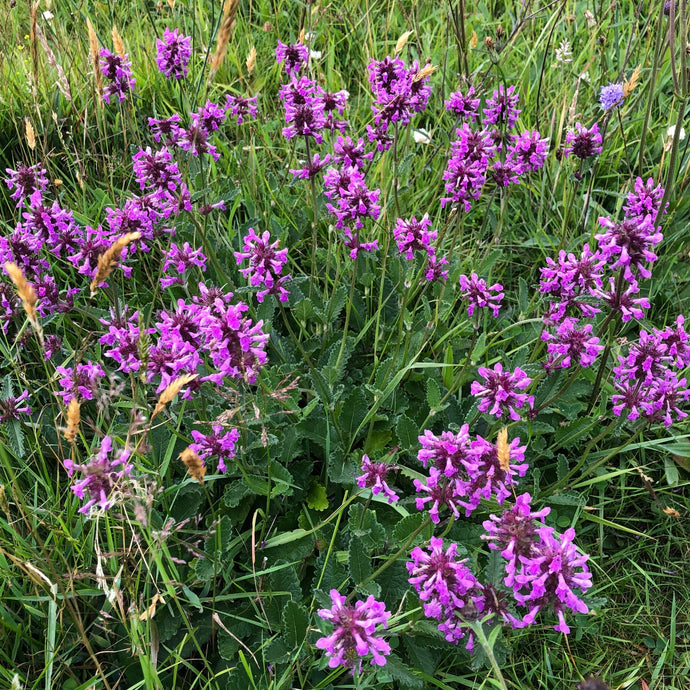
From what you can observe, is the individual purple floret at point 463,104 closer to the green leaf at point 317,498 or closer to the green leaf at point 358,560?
the green leaf at point 317,498

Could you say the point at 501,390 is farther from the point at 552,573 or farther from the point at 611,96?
the point at 611,96

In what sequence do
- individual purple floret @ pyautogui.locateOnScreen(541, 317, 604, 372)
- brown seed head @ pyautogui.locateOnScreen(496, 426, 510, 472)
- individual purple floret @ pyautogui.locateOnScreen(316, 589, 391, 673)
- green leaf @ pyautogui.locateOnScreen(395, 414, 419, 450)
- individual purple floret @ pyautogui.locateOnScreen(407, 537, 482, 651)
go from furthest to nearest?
green leaf @ pyautogui.locateOnScreen(395, 414, 419, 450), individual purple floret @ pyautogui.locateOnScreen(541, 317, 604, 372), individual purple floret @ pyautogui.locateOnScreen(407, 537, 482, 651), individual purple floret @ pyautogui.locateOnScreen(316, 589, 391, 673), brown seed head @ pyautogui.locateOnScreen(496, 426, 510, 472)

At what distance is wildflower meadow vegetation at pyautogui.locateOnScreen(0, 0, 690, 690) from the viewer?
1.62 metres

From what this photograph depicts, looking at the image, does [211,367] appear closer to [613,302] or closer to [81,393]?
[81,393]

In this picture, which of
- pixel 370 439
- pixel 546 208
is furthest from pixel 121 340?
pixel 546 208

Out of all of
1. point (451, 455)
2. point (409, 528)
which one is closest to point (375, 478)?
point (409, 528)

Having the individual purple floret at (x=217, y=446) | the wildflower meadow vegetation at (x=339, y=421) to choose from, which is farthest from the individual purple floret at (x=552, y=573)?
the individual purple floret at (x=217, y=446)

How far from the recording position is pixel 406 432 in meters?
2.23

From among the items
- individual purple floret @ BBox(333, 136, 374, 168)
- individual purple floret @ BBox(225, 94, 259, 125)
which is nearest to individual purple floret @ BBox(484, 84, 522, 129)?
individual purple floret @ BBox(333, 136, 374, 168)

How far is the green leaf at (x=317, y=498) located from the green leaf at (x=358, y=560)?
0.37 m

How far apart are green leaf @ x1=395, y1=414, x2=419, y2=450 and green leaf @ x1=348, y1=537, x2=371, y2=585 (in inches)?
17.0

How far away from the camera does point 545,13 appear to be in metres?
4.39

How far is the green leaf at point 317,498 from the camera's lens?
227 centimetres

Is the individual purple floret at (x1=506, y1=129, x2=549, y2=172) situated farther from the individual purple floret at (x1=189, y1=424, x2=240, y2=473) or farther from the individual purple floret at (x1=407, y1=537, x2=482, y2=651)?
A: the individual purple floret at (x1=407, y1=537, x2=482, y2=651)
